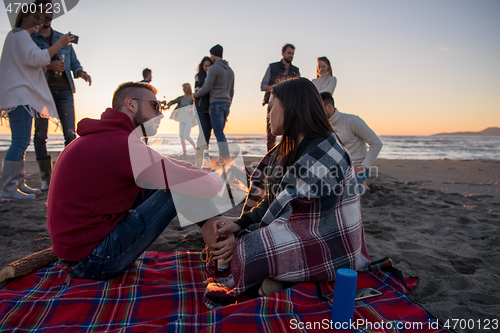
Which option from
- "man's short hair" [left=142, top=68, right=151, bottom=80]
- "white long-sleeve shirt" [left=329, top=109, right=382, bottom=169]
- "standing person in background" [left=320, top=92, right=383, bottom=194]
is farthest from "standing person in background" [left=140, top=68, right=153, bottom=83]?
"white long-sleeve shirt" [left=329, top=109, right=382, bottom=169]

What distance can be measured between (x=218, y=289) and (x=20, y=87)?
3.51m

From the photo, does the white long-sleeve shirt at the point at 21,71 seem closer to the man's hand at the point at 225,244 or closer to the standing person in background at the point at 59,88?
the standing person in background at the point at 59,88

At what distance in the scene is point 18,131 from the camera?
3.48m

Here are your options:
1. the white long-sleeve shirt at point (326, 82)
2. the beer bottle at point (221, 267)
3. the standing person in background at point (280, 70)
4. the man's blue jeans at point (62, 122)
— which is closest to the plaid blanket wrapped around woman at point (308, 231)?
the beer bottle at point (221, 267)

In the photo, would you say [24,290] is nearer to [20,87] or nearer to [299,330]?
[299,330]

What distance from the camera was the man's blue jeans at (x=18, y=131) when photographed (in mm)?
3461

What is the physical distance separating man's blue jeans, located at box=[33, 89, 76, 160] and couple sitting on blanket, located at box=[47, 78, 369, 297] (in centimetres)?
286

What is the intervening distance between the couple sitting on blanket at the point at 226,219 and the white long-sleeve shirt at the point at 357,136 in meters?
2.14

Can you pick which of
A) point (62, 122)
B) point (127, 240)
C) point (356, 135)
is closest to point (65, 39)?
point (62, 122)

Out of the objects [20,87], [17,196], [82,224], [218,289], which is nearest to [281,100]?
[218,289]

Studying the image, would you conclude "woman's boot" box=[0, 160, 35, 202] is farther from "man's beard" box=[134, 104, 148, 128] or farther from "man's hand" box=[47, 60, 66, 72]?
"man's beard" box=[134, 104, 148, 128]

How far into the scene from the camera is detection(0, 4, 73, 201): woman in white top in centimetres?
333

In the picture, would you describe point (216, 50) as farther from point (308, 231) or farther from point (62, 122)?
point (308, 231)

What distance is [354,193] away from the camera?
183 centimetres
